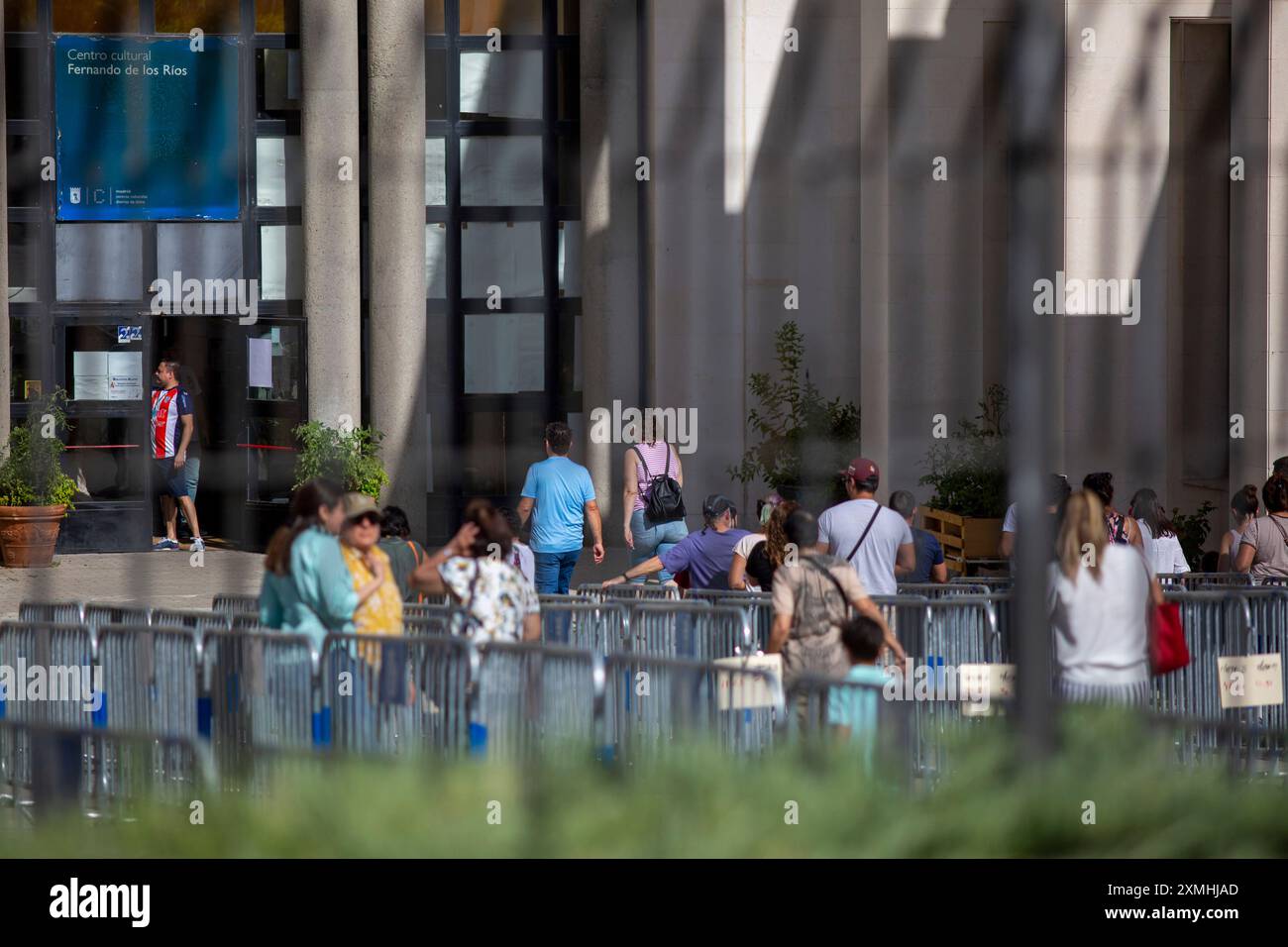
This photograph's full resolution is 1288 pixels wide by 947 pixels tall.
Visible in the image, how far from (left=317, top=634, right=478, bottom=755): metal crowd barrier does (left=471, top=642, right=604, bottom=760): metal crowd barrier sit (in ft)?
0.38

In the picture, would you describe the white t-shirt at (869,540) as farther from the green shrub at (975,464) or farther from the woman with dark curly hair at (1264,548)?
the green shrub at (975,464)

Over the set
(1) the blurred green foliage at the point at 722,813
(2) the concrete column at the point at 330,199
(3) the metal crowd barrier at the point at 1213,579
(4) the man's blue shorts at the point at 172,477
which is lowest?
(1) the blurred green foliage at the point at 722,813

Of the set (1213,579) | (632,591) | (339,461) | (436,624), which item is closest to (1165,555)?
(1213,579)

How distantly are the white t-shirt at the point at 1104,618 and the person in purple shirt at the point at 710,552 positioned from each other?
4.55m

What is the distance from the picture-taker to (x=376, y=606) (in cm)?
843

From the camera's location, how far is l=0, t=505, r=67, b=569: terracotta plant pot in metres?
17.4

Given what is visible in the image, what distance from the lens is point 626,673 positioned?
297 inches

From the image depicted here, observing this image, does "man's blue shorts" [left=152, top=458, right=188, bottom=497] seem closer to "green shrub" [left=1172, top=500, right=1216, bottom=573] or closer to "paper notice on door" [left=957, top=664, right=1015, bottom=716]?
"green shrub" [left=1172, top=500, right=1216, bottom=573]

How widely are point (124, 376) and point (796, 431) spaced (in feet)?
24.0

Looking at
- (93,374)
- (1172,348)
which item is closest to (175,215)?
(93,374)

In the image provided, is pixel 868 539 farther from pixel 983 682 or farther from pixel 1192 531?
pixel 1192 531

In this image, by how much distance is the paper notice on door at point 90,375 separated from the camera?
19.2 meters

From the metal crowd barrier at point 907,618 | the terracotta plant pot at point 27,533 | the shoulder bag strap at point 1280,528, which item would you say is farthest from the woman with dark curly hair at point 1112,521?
the terracotta plant pot at point 27,533
